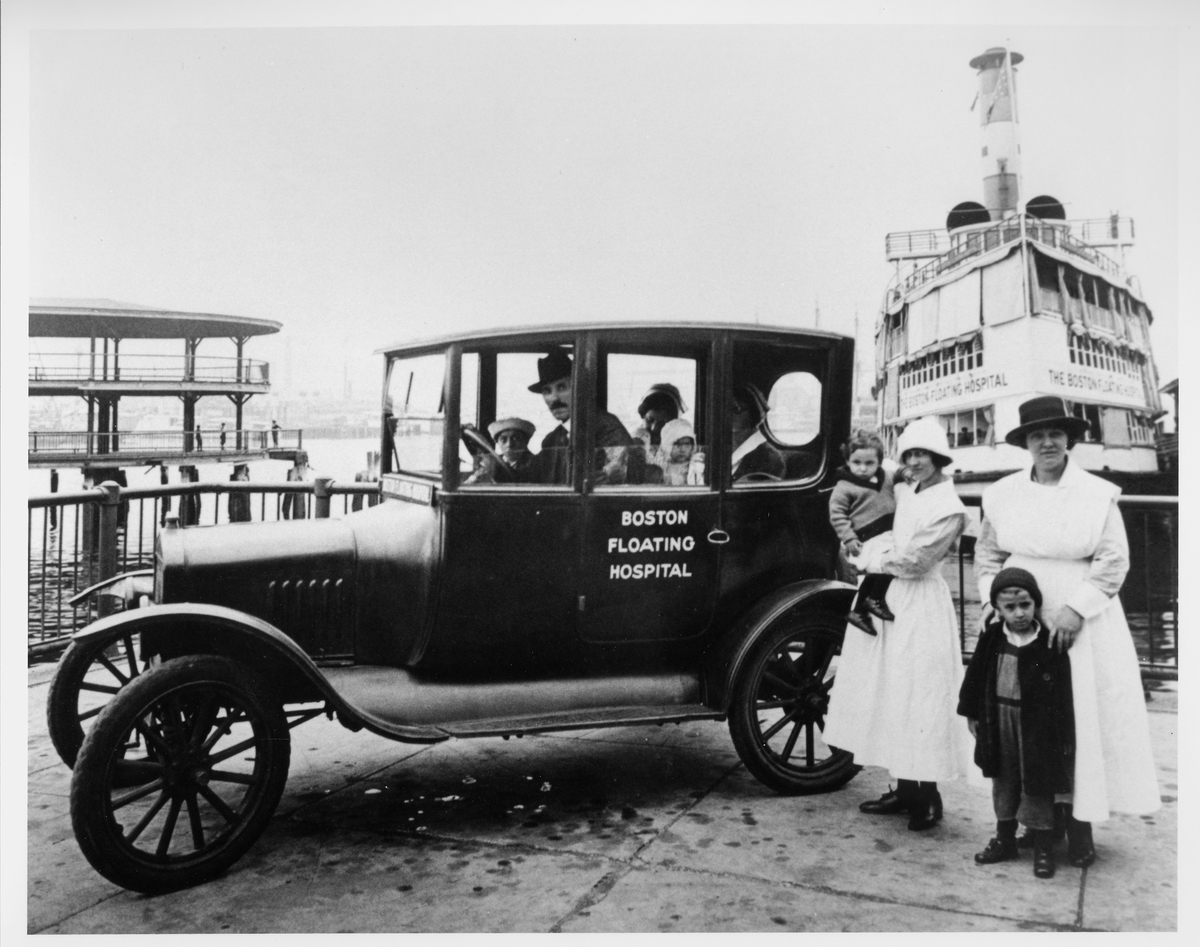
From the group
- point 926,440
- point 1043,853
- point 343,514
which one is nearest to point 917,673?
point 1043,853

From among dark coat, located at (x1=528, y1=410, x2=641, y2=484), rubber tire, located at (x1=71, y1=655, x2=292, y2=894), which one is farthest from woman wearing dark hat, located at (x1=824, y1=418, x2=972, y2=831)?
rubber tire, located at (x1=71, y1=655, x2=292, y2=894)

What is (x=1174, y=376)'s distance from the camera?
3.45m

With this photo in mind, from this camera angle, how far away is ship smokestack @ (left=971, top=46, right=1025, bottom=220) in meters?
3.53

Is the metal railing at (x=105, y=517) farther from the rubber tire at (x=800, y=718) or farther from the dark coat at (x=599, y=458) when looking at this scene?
the rubber tire at (x=800, y=718)

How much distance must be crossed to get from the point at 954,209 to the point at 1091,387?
935mm

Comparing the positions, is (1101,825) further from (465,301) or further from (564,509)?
(465,301)

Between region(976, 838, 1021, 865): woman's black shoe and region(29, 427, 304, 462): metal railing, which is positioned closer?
region(976, 838, 1021, 865): woman's black shoe

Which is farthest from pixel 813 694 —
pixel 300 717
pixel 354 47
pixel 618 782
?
pixel 354 47

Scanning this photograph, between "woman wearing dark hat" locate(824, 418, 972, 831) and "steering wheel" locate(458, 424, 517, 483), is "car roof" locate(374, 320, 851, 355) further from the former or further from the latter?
"woman wearing dark hat" locate(824, 418, 972, 831)

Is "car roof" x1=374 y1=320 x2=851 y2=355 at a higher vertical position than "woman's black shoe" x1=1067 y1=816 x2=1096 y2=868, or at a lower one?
higher

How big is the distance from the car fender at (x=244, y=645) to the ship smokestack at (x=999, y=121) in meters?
3.05

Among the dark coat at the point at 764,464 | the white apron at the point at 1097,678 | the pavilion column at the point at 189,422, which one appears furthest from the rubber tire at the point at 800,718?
the pavilion column at the point at 189,422

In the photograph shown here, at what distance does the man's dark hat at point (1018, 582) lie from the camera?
2.85 metres

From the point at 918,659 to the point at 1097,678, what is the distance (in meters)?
0.60
